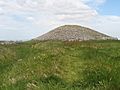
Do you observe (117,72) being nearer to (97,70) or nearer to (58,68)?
(97,70)

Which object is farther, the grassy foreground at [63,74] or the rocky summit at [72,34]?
the rocky summit at [72,34]

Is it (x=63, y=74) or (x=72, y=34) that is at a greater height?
(x=72, y=34)

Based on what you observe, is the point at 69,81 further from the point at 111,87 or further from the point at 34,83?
the point at 111,87

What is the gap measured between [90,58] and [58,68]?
445 cm

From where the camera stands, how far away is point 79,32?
81.1m

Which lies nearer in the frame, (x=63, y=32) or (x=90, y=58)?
(x=90, y=58)

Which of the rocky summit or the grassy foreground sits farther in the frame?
the rocky summit

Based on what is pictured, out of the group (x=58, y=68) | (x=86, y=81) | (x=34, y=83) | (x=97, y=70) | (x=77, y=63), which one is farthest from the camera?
(x=77, y=63)

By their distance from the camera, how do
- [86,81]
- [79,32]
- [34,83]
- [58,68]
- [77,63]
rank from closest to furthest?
[34,83] → [86,81] → [58,68] → [77,63] → [79,32]

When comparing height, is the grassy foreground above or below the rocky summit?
below

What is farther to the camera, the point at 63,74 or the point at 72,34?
the point at 72,34

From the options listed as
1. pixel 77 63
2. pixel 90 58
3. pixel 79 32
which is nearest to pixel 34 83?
pixel 77 63

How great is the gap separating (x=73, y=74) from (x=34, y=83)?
13.7 feet

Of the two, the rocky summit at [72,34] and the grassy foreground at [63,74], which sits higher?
the rocky summit at [72,34]
